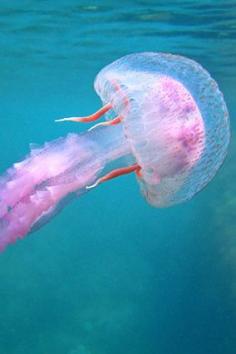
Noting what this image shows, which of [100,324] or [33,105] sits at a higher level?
[33,105]

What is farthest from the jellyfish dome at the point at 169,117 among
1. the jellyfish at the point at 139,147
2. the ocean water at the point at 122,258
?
the ocean water at the point at 122,258

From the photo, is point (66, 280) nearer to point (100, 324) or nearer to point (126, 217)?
point (100, 324)

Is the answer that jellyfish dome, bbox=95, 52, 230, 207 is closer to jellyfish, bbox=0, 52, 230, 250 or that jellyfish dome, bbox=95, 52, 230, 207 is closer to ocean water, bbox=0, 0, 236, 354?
jellyfish, bbox=0, 52, 230, 250

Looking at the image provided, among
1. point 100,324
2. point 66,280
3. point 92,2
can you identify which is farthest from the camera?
point 66,280

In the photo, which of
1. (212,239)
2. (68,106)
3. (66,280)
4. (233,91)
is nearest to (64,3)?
(212,239)

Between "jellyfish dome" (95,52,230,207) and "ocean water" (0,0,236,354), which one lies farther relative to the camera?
"ocean water" (0,0,236,354)

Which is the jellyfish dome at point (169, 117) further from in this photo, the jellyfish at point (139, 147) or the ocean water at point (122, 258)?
the ocean water at point (122, 258)

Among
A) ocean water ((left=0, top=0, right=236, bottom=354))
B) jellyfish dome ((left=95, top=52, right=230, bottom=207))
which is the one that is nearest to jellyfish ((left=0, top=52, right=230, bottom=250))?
jellyfish dome ((left=95, top=52, right=230, bottom=207))
